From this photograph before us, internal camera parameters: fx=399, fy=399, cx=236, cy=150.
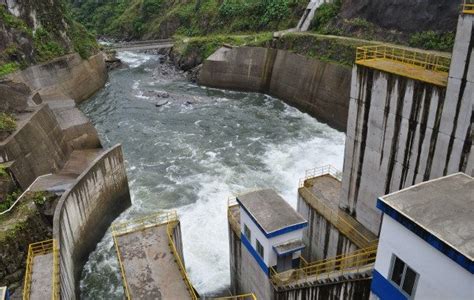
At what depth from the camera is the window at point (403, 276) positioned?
8.70 meters

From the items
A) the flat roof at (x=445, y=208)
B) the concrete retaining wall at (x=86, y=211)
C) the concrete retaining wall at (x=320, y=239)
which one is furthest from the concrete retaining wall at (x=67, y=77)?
the flat roof at (x=445, y=208)

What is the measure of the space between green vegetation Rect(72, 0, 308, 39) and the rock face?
10.9 m

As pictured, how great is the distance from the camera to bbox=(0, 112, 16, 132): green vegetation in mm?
21414

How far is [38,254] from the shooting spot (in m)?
15.5

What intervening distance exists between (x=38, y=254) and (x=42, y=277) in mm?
1583

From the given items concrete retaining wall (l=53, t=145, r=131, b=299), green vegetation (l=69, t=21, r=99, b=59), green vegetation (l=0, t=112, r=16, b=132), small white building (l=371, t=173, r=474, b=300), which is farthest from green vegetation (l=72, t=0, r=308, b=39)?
small white building (l=371, t=173, r=474, b=300)

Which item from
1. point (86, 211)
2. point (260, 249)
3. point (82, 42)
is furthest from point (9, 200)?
point (82, 42)

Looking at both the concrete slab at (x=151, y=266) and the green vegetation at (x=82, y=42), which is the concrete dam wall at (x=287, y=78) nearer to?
the green vegetation at (x=82, y=42)

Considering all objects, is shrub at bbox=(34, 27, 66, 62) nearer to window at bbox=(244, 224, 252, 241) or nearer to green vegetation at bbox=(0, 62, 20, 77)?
green vegetation at bbox=(0, 62, 20, 77)

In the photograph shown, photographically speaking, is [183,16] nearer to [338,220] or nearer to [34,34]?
[34,34]

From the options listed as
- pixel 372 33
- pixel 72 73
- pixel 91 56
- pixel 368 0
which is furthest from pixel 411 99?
pixel 91 56

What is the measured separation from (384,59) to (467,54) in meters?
4.02

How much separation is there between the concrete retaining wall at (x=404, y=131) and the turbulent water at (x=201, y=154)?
7611mm

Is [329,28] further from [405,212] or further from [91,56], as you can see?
[405,212]
